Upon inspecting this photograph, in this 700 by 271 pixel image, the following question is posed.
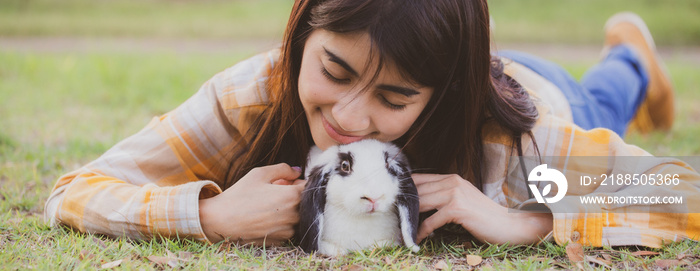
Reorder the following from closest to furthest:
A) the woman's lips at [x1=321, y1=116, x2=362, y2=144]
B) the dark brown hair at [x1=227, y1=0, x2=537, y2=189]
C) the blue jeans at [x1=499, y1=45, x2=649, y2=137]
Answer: the dark brown hair at [x1=227, y1=0, x2=537, y2=189]
the woman's lips at [x1=321, y1=116, x2=362, y2=144]
the blue jeans at [x1=499, y1=45, x2=649, y2=137]

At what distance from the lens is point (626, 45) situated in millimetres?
4406

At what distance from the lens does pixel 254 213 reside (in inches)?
83.1

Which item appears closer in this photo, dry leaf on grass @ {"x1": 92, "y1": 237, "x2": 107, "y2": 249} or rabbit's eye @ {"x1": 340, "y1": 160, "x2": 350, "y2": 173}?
rabbit's eye @ {"x1": 340, "y1": 160, "x2": 350, "y2": 173}

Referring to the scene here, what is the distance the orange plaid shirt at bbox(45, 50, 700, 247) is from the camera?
7.00 ft

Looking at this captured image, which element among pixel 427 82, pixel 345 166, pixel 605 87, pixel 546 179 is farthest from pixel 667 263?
pixel 605 87

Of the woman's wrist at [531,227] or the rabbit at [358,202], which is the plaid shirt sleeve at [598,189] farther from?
the rabbit at [358,202]

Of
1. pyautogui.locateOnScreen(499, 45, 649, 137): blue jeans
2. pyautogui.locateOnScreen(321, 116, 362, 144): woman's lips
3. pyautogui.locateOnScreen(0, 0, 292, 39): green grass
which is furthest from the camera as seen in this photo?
pyautogui.locateOnScreen(0, 0, 292, 39): green grass

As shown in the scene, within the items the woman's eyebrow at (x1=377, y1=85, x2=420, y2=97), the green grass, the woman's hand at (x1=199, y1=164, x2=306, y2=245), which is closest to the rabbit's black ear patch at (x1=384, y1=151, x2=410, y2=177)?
the woman's eyebrow at (x1=377, y1=85, x2=420, y2=97)

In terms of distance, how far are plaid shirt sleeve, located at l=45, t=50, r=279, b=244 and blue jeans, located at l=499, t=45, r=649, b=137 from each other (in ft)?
5.59

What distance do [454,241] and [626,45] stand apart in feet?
9.57

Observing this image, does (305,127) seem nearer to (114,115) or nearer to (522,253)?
(522,253)

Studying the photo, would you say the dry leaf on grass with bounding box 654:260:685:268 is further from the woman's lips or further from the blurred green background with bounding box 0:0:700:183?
the blurred green background with bounding box 0:0:700:183

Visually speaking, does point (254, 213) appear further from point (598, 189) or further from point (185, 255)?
point (598, 189)

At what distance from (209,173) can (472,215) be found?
114 cm
